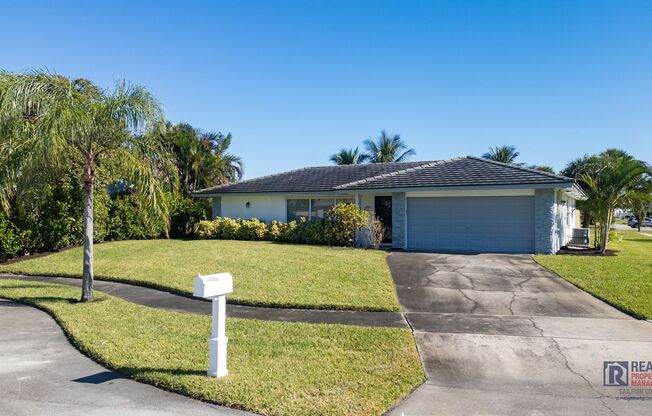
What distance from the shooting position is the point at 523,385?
497 cm

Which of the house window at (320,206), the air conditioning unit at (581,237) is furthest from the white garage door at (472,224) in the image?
the air conditioning unit at (581,237)

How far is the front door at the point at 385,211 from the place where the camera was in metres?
19.1

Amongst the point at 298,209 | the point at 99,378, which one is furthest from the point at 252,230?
the point at 99,378

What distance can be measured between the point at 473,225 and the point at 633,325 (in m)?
9.54

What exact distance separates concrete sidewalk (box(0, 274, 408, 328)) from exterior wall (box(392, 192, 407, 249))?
9.80m

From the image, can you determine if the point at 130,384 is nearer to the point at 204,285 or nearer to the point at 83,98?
the point at 204,285

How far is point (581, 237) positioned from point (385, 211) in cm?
1042

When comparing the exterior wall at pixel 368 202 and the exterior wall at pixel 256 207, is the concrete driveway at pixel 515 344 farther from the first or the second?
the exterior wall at pixel 256 207

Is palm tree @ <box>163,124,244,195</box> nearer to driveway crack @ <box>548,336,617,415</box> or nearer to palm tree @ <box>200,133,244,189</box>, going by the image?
palm tree @ <box>200,133,244,189</box>

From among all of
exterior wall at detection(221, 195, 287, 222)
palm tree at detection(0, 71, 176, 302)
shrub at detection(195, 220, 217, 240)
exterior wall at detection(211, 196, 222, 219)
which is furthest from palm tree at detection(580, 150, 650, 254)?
exterior wall at detection(211, 196, 222, 219)

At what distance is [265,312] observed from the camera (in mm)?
8328

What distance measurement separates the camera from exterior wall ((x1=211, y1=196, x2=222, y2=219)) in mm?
23969

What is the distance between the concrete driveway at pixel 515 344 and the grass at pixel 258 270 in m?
1.11

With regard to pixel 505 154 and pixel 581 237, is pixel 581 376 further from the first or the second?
pixel 505 154
